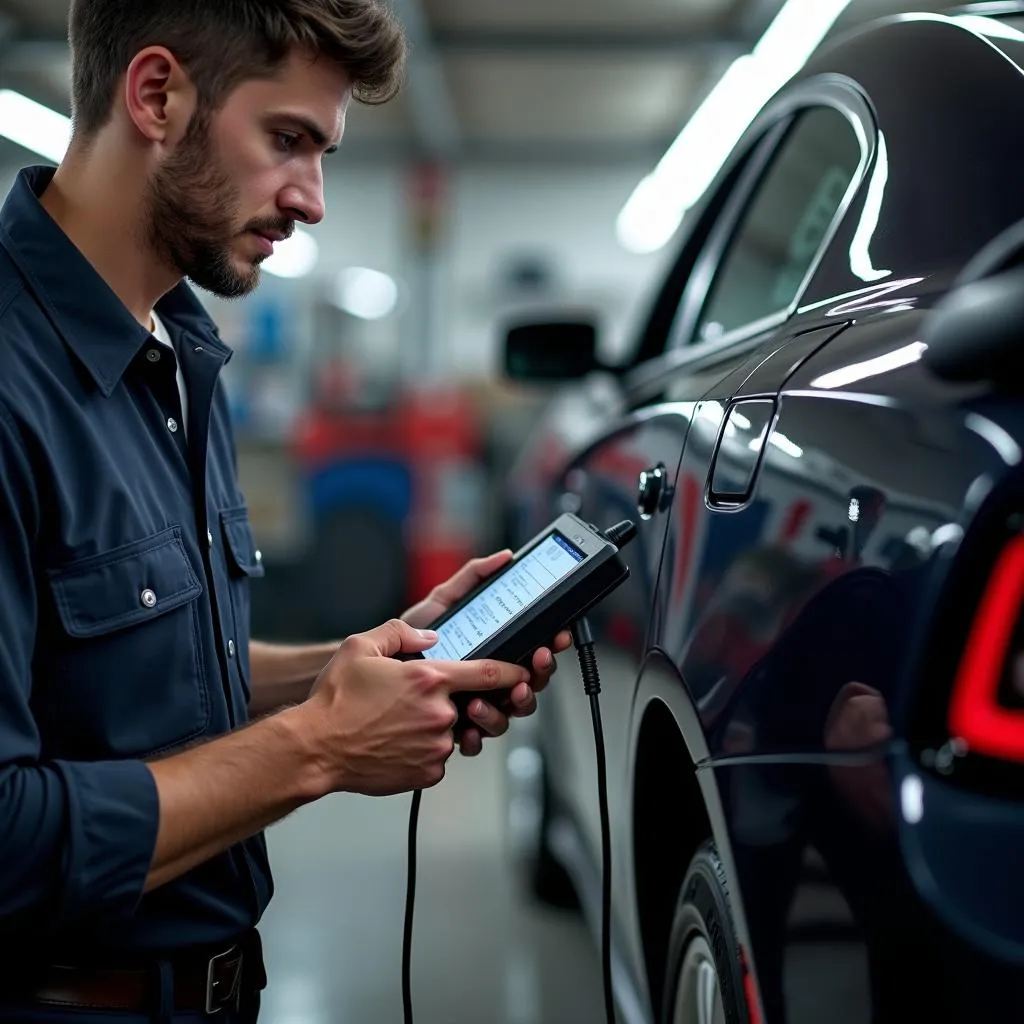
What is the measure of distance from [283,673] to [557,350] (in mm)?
1210

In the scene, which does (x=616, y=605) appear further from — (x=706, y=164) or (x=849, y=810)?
(x=706, y=164)

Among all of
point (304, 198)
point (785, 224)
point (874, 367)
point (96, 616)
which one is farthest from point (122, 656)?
point (785, 224)

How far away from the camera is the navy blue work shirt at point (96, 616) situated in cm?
104

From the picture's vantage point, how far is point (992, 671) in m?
0.76

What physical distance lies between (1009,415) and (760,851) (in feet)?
1.36

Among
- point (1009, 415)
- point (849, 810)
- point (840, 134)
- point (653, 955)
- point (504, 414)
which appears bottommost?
point (653, 955)

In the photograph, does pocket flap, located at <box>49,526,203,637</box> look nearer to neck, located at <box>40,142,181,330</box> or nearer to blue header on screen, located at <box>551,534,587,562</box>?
neck, located at <box>40,142,181,330</box>

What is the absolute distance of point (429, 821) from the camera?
12.6 ft

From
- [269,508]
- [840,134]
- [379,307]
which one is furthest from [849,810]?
[379,307]

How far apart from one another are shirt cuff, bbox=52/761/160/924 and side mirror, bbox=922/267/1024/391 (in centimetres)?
75

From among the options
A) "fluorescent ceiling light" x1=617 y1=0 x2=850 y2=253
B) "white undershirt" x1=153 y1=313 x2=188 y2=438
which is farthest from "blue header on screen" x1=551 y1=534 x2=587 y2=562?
"fluorescent ceiling light" x1=617 y1=0 x2=850 y2=253

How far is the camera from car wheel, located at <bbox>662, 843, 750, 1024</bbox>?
113cm

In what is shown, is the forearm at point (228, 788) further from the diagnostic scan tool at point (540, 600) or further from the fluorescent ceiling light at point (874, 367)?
the fluorescent ceiling light at point (874, 367)

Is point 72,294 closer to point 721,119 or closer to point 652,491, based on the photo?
point 652,491
